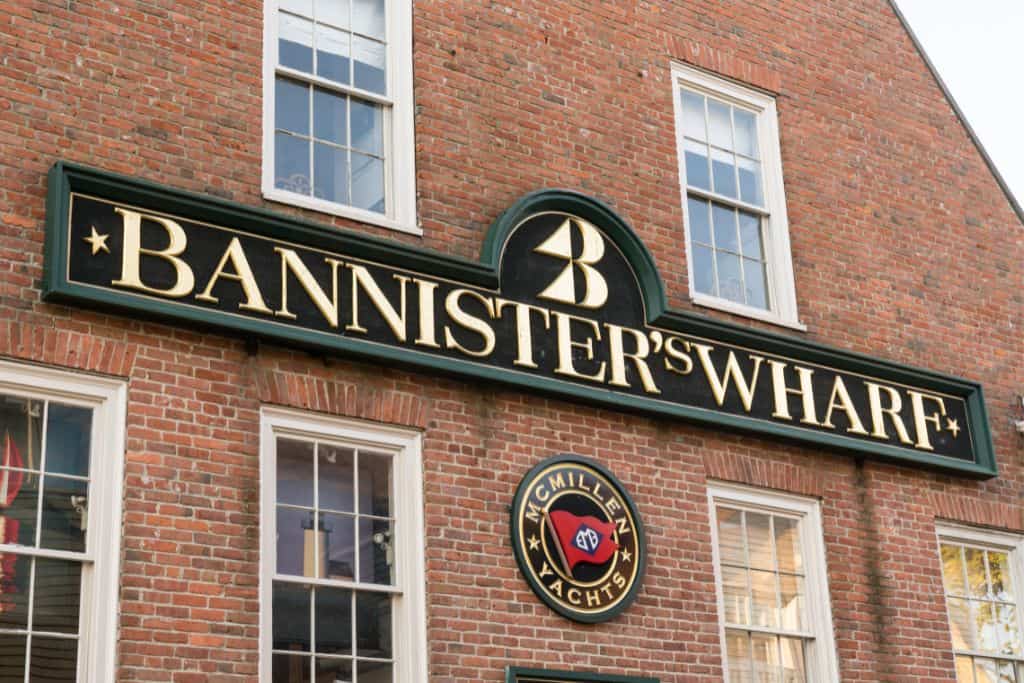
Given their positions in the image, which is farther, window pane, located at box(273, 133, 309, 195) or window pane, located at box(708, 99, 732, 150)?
window pane, located at box(708, 99, 732, 150)

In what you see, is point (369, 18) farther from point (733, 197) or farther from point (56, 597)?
point (56, 597)

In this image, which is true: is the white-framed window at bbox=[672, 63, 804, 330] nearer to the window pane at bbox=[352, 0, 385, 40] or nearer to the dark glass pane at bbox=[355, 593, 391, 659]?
the window pane at bbox=[352, 0, 385, 40]

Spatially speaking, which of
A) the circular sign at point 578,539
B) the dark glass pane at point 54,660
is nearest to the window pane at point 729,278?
the circular sign at point 578,539

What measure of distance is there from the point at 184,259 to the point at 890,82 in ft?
26.2

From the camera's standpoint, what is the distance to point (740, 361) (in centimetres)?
1230

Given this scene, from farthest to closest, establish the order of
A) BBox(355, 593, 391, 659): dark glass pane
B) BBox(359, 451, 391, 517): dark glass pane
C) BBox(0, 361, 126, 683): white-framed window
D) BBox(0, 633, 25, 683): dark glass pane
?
1. BBox(359, 451, 391, 517): dark glass pane
2. BBox(355, 593, 391, 659): dark glass pane
3. BBox(0, 361, 126, 683): white-framed window
4. BBox(0, 633, 25, 683): dark glass pane

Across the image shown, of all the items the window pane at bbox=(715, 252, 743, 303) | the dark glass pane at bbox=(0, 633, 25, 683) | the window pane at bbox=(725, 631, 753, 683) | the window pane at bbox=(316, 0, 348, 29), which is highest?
the window pane at bbox=(316, 0, 348, 29)

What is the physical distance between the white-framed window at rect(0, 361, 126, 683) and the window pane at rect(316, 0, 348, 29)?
11.4 feet

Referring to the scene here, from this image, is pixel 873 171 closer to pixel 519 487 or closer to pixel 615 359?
pixel 615 359

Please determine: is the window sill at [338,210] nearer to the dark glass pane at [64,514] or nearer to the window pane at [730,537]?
the dark glass pane at [64,514]

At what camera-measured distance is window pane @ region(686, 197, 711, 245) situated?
13.0 m

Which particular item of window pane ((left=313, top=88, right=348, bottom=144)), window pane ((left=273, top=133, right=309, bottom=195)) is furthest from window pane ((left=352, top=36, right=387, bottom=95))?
window pane ((left=273, top=133, right=309, bottom=195))

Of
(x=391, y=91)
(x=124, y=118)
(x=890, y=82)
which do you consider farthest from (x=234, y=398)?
(x=890, y=82)

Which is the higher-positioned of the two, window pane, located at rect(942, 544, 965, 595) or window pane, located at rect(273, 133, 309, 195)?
window pane, located at rect(273, 133, 309, 195)
